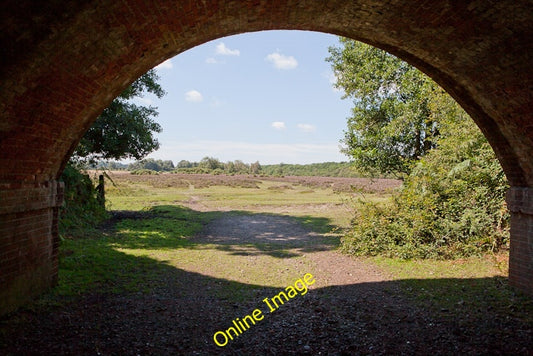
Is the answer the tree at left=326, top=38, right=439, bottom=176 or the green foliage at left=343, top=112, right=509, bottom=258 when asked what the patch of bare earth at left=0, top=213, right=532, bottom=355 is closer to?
the green foliage at left=343, top=112, right=509, bottom=258

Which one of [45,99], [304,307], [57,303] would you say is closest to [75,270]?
[57,303]

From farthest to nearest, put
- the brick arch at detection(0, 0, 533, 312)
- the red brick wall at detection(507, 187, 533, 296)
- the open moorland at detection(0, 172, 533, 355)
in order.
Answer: the red brick wall at detection(507, 187, 533, 296) → the open moorland at detection(0, 172, 533, 355) → the brick arch at detection(0, 0, 533, 312)

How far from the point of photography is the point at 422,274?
24.5 feet

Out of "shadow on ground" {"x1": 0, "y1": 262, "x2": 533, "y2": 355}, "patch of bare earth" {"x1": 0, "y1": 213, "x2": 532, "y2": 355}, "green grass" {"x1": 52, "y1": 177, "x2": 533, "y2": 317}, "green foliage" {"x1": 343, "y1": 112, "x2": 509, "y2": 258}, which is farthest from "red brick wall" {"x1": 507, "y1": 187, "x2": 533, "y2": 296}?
"green foliage" {"x1": 343, "y1": 112, "x2": 509, "y2": 258}

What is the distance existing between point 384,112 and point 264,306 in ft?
40.8

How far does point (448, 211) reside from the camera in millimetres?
9172

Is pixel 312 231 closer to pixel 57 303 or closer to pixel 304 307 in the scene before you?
pixel 304 307

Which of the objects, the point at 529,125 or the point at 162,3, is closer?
the point at 162,3

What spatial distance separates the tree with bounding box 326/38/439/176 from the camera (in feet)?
45.4

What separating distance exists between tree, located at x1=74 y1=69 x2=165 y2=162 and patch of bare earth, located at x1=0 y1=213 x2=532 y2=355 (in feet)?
32.0

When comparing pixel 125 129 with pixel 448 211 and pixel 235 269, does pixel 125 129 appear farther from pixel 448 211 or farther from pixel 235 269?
pixel 448 211

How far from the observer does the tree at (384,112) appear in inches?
544

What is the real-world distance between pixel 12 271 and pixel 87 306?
123 centimetres

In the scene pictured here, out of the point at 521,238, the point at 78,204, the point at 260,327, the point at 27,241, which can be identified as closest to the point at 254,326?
the point at 260,327
